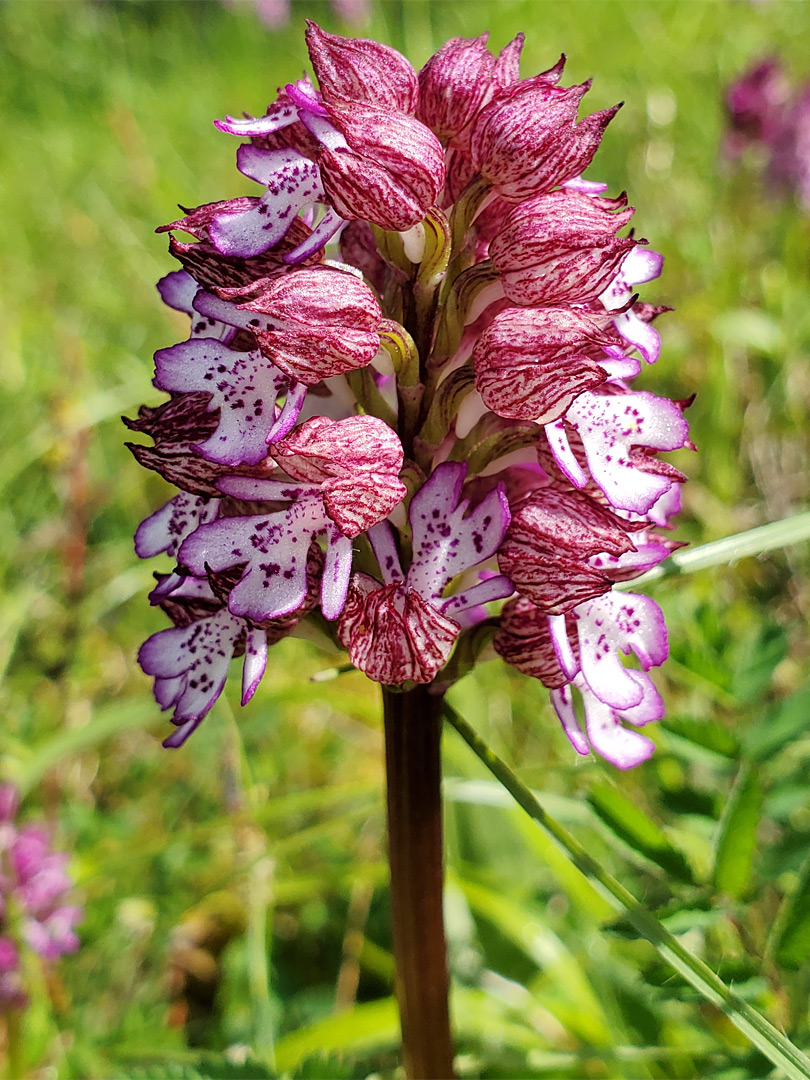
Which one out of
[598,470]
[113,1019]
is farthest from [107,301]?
[598,470]

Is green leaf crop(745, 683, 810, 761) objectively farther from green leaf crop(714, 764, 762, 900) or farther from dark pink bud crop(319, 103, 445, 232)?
dark pink bud crop(319, 103, 445, 232)

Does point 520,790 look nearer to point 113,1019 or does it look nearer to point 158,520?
point 158,520

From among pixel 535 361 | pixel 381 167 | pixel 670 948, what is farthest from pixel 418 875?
pixel 381 167

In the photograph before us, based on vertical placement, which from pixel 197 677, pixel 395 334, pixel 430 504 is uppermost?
pixel 395 334

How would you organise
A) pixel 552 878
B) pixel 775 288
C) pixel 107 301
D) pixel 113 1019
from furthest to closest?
pixel 107 301 < pixel 775 288 < pixel 552 878 < pixel 113 1019

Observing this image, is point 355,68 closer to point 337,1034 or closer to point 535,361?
point 535,361

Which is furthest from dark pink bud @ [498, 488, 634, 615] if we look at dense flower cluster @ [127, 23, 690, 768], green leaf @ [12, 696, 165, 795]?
green leaf @ [12, 696, 165, 795]
